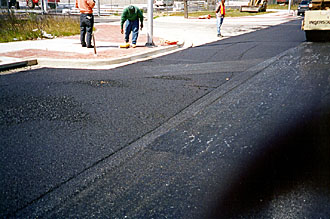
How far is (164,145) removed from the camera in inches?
156

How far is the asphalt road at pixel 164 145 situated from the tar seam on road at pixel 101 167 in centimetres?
1

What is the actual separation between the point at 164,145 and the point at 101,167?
2.81 feet

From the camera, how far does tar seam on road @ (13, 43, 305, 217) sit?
278 centimetres

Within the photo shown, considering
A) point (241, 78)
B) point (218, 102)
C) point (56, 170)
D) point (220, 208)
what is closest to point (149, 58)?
point (241, 78)

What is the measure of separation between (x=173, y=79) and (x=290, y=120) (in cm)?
317

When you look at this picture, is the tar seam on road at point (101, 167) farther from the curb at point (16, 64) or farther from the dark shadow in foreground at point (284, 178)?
the curb at point (16, 64)

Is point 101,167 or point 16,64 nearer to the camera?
point 101,167

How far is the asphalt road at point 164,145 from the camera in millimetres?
2812

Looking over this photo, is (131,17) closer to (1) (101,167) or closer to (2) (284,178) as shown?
(1) (101,167)

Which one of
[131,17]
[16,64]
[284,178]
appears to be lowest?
[284,178]

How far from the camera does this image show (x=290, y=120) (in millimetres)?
4668

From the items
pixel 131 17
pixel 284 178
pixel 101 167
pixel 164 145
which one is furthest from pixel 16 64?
pixel 284 178

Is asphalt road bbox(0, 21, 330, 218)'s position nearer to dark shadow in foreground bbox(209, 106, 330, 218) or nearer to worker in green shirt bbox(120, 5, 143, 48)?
dark shadow in foreground bbox(209, 106, 330, 218)

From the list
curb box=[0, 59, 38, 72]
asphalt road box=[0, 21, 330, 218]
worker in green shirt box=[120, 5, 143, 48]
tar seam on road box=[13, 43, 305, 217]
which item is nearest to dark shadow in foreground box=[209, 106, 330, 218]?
asphalt road box=[0, 21, 330, 218]
